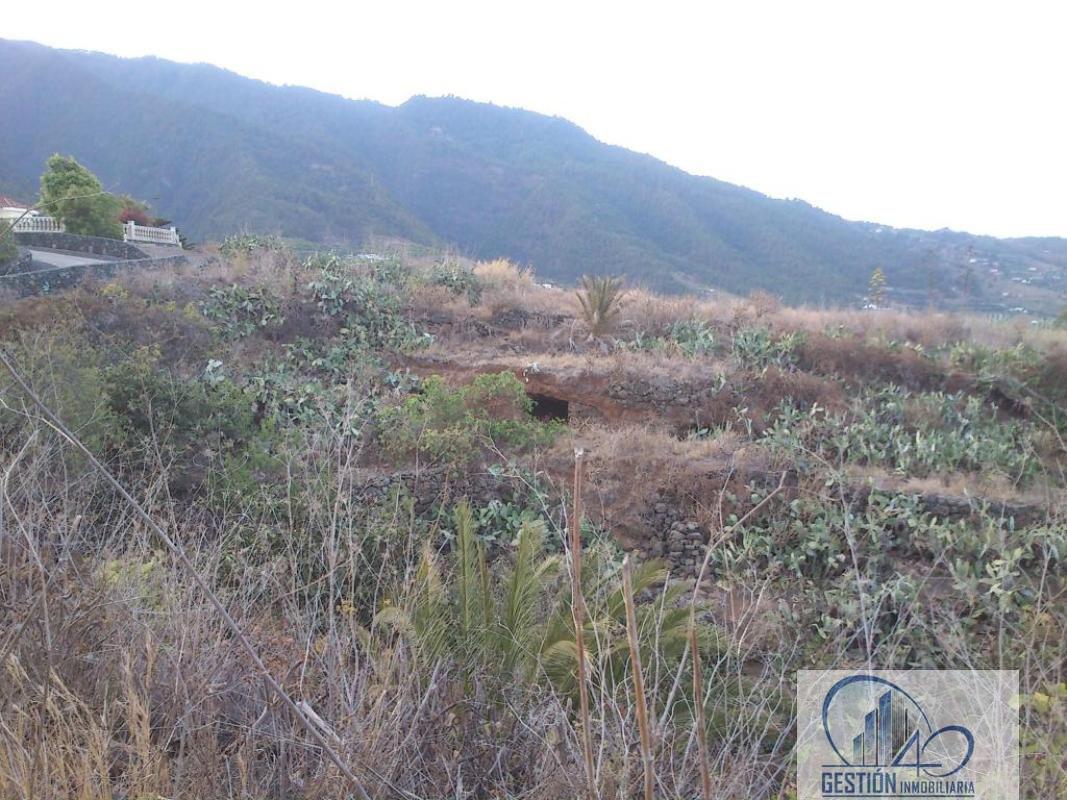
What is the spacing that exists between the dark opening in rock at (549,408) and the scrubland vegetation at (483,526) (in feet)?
1.11

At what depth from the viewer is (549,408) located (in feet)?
37.1

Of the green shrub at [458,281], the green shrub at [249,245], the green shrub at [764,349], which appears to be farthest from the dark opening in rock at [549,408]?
the green shrub at [249,245]

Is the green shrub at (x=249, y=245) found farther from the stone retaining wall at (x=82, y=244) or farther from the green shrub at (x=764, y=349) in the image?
the green shrub at (x=764, y=349)

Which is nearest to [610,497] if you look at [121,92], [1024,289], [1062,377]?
[1062,377]

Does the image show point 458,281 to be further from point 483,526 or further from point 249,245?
point 483,526

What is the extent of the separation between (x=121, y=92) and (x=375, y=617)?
79863 mm

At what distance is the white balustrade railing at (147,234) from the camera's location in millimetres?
20719

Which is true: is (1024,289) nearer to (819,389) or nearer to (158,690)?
(819,389)

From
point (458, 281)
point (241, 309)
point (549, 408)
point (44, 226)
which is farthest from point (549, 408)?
point (44, 226)

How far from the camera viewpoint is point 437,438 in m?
7.59

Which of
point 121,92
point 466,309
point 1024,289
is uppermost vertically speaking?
point 121,92

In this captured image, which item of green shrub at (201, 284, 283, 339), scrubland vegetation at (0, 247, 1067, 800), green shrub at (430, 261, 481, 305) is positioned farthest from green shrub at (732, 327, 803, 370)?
green shrub at (201, 284, 283, 339)

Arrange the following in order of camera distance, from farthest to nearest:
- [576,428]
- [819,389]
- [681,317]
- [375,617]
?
[681,317] < [819,389] < [576,428] < [375,617]

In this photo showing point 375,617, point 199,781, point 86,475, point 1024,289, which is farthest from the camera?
point 1024,289
